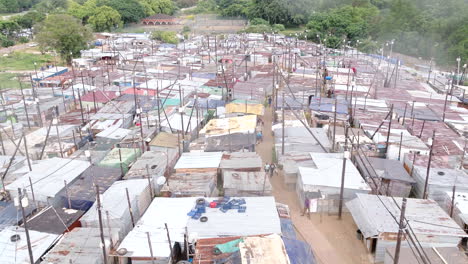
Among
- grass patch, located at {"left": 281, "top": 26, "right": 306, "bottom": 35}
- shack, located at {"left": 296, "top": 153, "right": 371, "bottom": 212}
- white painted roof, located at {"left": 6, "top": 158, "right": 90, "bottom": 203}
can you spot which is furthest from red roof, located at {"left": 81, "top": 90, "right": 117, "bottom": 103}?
grass patch, located at {"left": 281, "top": 26, "right": 306, "bottom": 35}

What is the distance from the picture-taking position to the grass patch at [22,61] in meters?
44.8

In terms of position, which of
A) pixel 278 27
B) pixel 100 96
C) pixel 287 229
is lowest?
pixel 287 229

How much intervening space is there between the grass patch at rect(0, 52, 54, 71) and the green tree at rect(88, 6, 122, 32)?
47.9 ft

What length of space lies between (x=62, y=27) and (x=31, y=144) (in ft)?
91.5

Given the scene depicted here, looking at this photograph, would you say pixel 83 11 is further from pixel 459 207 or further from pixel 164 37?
pixel 459 207

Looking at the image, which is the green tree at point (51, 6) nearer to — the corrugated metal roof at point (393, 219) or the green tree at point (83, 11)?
the green tree at point (83, 11)

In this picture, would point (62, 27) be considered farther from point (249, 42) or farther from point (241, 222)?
point (241, 222)

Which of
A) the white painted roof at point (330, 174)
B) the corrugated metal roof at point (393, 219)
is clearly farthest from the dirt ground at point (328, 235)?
the white painted roof at point (330, 174)

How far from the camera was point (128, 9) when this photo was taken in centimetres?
7156

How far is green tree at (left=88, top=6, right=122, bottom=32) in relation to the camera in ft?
210

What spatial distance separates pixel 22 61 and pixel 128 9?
93.0 feet

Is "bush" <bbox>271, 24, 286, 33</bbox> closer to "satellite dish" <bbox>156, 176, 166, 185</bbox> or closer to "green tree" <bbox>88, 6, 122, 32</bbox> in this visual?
"green tree" <bbox>88, 6, 122, 32</bbox>

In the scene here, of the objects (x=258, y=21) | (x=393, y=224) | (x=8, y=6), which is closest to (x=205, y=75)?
(x=393, y=224)

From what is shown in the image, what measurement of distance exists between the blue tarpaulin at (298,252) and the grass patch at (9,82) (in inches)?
1284
